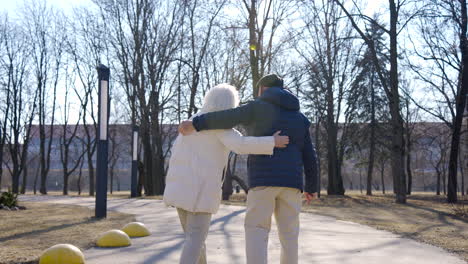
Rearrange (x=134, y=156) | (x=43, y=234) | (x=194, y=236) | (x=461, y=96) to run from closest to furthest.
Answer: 1. (x=194, y=236)
2. (x=43, y=234)
3. (x=461, y=96)
4. (x=134, y=156)

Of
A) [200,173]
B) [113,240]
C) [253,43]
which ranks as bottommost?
[113,240]

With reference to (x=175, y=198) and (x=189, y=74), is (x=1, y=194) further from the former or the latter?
(x=189, y=74)

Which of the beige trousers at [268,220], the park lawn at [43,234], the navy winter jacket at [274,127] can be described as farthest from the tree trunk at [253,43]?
the beige trousers at [268,220]

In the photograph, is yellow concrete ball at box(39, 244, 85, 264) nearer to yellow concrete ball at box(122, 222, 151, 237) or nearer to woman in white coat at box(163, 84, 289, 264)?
woman in white coat at box(163, 84, 289, 264)

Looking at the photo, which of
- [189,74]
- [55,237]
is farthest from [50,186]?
[55,237]

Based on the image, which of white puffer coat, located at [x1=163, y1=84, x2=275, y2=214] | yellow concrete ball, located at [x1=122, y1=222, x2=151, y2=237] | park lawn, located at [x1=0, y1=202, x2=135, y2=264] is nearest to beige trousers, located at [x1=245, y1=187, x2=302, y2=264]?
white puffer coat, located at [x1=163, y1=84, x2=275, y2=214]

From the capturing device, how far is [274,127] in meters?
4.02

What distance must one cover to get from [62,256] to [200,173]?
217 cm

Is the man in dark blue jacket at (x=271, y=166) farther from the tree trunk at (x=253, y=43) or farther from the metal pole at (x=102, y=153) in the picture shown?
the tree trunk at (x=253, y=43)

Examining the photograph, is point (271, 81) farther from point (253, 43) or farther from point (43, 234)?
point (253, 43)

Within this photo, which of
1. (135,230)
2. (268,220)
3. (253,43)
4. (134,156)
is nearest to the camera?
(268,220)

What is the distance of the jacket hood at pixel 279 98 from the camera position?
158 inches

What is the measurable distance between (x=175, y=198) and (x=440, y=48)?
24.0m

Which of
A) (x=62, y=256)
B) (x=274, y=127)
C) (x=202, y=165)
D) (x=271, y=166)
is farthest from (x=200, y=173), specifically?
(x=62, y=256)
